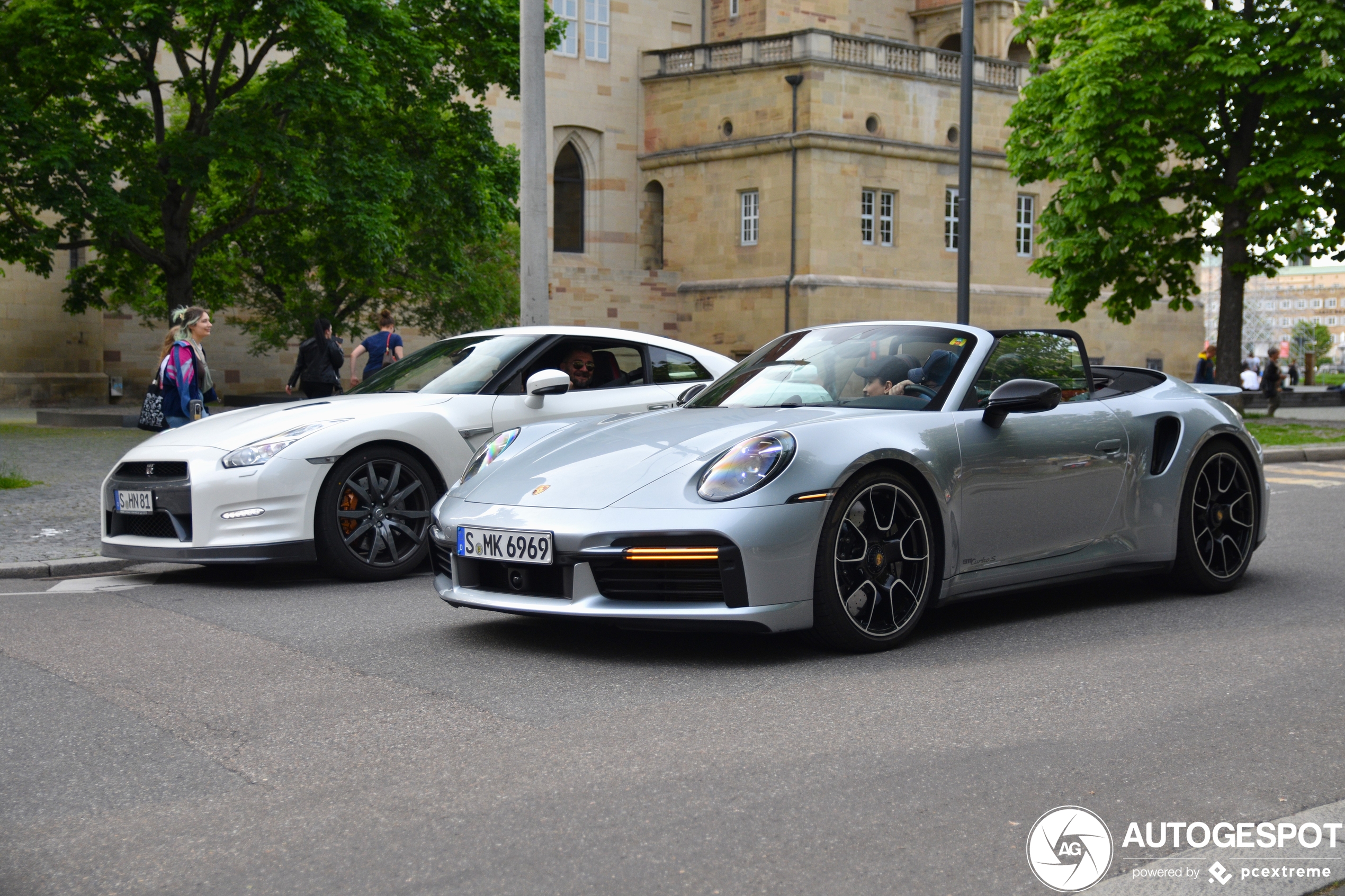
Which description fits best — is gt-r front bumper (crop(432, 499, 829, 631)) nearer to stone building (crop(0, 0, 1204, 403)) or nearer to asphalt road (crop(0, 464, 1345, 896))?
asphalt road (crop(0, 464, 1345, 896))

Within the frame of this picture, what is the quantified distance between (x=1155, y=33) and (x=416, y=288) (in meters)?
16.1

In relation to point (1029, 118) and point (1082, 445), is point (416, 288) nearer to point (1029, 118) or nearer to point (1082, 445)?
point (1029, 118)

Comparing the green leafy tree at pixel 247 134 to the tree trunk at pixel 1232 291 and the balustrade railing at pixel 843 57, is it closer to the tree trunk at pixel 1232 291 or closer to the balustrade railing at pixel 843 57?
the tree trunk at pixel 1232 291

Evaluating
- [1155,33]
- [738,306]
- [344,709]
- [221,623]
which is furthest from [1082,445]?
[738,306]

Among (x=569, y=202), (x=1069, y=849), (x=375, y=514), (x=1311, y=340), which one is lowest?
(x=1311, y=340)

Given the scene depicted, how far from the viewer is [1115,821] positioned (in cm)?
355

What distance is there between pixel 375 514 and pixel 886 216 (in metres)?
35.9

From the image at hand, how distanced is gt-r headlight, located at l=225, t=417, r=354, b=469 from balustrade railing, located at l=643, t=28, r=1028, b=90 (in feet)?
115

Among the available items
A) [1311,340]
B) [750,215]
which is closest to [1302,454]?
[750,215]

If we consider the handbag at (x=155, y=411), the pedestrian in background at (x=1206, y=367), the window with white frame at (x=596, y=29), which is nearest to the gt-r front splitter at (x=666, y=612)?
the handbag at (x=155, y=411)

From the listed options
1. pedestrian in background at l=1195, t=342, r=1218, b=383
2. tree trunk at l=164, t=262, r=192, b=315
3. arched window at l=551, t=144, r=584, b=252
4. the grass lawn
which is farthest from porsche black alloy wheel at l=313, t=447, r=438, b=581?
arched window at l=551, t=144, r=584, b=252

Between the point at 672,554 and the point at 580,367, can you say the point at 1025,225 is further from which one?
the point at 672,554

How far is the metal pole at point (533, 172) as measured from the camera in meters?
11.8

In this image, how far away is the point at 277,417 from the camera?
26.3ft
